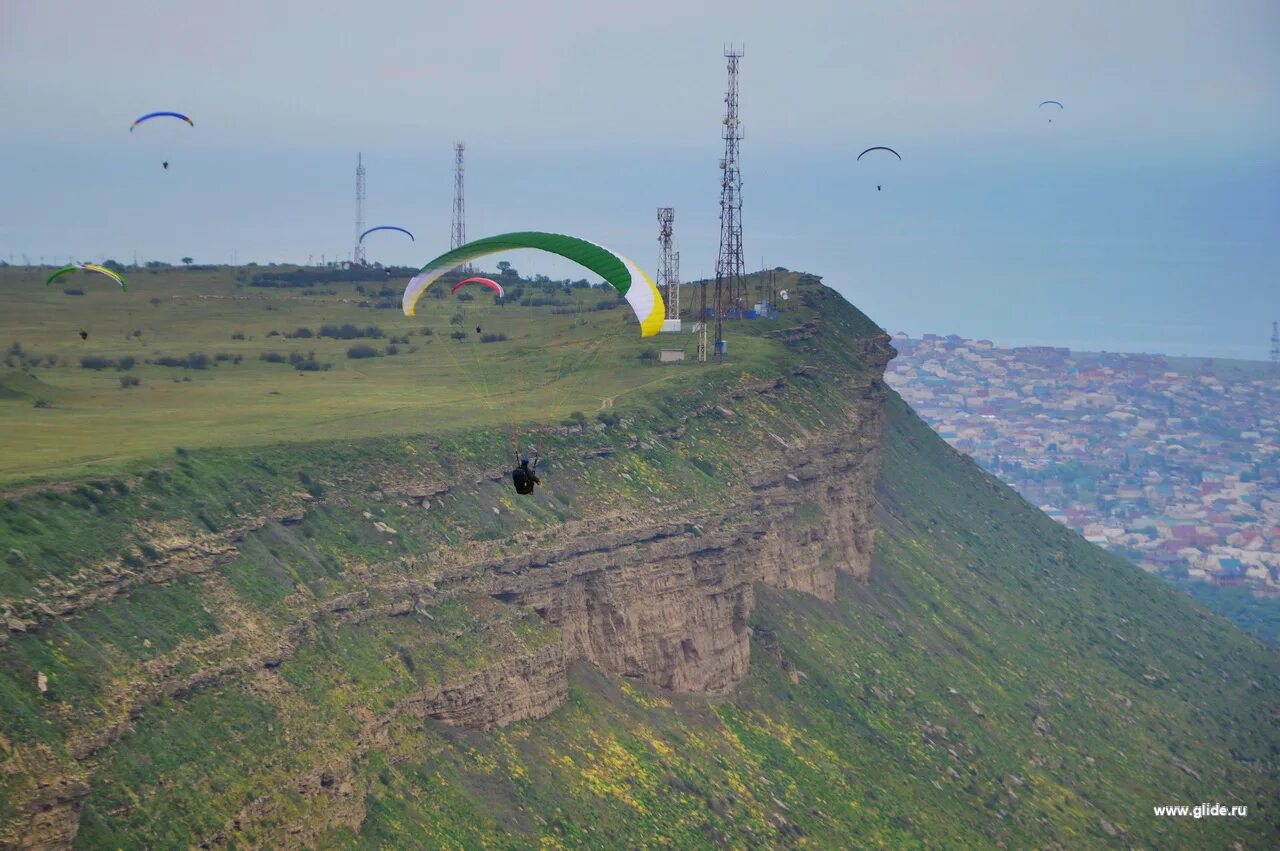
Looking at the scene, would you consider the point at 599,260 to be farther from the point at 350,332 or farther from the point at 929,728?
the point at 350,332

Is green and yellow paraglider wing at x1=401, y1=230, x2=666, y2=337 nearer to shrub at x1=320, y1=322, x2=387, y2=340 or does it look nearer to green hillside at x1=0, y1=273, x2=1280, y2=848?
green hillside at x1=0, y1=273, x2=1280, y2=848

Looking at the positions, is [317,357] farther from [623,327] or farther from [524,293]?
[524,293]

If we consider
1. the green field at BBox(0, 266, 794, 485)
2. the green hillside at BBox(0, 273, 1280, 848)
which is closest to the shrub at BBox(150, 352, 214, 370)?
the green field at BBox(0, 266, 794, 485)

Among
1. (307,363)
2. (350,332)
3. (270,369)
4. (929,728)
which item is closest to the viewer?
(929,728)

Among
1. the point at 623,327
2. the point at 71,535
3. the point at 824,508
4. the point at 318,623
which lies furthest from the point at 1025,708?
the point at 71,535

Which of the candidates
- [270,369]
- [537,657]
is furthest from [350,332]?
[537,657]
